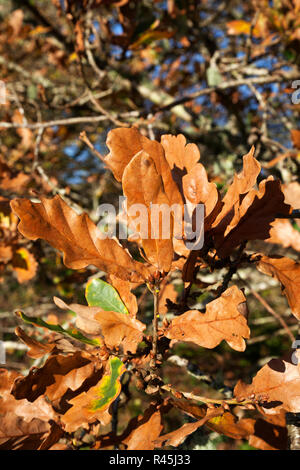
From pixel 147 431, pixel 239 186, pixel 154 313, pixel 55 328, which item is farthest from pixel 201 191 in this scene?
pixel 147 431

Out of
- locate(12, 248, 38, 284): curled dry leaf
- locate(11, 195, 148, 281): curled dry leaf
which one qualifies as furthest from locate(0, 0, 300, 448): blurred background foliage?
locate(11, 195, 148, 281): curled dry leaf

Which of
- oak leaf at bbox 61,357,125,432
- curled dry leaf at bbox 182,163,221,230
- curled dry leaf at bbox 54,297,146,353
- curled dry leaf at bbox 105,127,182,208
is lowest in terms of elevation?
oak leaf at bbox 61,357,125,432

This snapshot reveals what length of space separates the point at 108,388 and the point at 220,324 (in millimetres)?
213

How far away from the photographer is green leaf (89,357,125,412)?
55cm

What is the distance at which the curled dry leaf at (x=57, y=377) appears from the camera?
0.59m

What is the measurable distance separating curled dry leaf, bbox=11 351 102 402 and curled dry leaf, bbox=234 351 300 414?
0.25 metres

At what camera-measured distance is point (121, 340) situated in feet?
1.82

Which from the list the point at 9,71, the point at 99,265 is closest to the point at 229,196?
the point at 99,265

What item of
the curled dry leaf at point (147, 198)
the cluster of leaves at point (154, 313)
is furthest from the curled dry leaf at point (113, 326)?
the curled dry leaf at point (147, 198)

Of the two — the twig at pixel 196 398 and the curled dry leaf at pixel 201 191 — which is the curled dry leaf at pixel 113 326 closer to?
the twig at pixel 196 398

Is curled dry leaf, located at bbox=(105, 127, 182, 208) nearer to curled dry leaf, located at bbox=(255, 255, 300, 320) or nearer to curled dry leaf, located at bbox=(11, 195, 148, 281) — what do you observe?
curled dry leaf, located at bbox=(11, 195, 148, 281)
